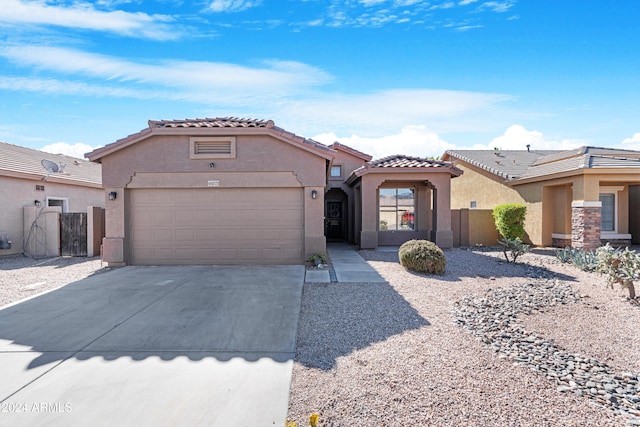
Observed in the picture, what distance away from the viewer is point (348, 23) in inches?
395

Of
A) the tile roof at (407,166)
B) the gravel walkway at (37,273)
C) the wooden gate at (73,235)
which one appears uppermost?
the tile roof at (407,166)

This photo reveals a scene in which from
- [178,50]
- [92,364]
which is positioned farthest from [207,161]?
[92,364]

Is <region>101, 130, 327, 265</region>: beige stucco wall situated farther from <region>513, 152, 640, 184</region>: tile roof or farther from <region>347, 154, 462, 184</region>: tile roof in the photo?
<region>513, 152, 640, 184</region>: tile roof

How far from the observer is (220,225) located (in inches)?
402

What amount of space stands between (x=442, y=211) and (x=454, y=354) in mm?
10709

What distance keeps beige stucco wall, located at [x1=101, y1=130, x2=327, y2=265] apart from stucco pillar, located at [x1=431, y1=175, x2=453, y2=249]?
6355 mm

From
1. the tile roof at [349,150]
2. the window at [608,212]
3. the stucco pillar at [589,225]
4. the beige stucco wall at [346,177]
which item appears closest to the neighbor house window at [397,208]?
the beige stucco wall at [346,177]

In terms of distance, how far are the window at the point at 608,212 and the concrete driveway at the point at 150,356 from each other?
1532cm

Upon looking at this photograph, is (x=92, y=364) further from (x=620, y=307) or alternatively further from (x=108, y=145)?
(x=620, y=307)

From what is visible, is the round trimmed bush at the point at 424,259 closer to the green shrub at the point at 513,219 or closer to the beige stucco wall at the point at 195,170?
the beige stucco wall at the point at 195,170

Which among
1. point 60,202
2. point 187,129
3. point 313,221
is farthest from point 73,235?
point 313,221

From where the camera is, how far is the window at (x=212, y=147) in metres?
9.97

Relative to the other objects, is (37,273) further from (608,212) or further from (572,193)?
(608,212)

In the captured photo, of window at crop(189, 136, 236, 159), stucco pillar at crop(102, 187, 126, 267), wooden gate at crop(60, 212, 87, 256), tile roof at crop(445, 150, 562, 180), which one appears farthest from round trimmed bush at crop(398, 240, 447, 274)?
wooden gate at crop(60, 212, 87, 256)
